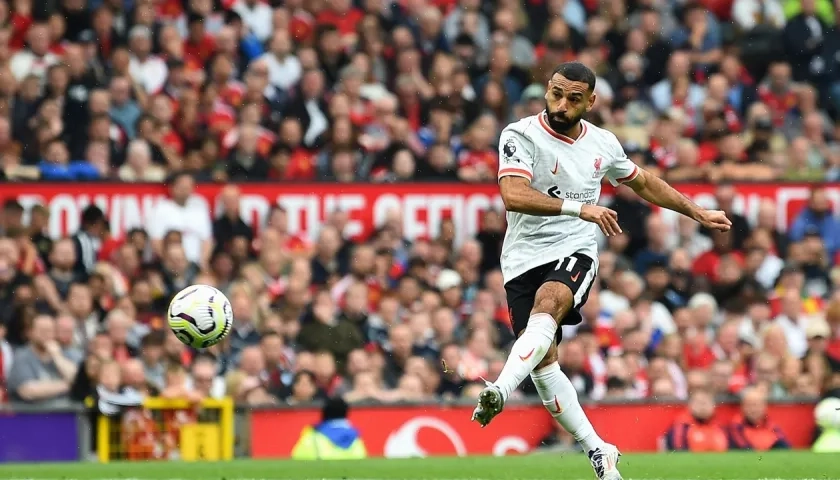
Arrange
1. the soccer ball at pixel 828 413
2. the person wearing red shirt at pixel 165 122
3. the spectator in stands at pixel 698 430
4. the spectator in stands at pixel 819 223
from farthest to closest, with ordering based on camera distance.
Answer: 1. the spectator in stands at pixel 819 223
2. the person wearing red shirt at pixel 165 122
3. the soccer ball at pixel 828 413
4. the spectator in stands at pixel 698 430

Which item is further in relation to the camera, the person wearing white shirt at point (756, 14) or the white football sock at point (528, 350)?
the person wearing white shirt at point (756, 14)

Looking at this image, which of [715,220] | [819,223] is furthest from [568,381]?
[819,223]

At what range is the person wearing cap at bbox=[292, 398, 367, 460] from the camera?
13.8m

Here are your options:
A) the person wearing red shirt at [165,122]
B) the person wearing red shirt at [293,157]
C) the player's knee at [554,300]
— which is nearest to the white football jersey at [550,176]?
the player's knee at [554,300]

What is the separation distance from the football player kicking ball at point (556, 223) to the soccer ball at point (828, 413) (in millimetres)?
5456

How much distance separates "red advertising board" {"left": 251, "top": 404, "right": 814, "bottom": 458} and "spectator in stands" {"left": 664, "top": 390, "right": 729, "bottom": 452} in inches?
4.7

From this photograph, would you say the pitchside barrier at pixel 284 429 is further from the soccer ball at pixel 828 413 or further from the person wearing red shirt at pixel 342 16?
the person wearing red shirt at pixel 342 16

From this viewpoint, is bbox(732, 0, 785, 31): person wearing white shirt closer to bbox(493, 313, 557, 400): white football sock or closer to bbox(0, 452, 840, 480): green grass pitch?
bbox(0, 452, 840, 480): green grass pitch

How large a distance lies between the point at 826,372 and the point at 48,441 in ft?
23.9

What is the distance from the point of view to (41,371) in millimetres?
13859

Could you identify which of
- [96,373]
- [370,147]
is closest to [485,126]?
[370,147]

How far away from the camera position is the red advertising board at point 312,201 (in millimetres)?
15562

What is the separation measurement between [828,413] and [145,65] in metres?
7.75

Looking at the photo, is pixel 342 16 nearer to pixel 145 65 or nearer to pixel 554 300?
pixel 145 65
